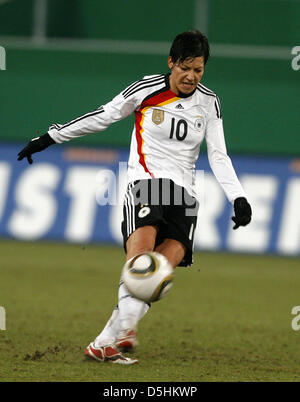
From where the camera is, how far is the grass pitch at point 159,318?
569 cm

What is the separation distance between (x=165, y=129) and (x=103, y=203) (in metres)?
6.83

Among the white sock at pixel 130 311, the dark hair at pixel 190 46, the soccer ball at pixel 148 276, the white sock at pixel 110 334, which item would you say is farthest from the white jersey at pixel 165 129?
the white sock at pixel 110 334

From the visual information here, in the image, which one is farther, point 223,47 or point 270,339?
point 223,47

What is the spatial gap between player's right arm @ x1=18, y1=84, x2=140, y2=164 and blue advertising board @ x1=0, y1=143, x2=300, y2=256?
6.57 meters

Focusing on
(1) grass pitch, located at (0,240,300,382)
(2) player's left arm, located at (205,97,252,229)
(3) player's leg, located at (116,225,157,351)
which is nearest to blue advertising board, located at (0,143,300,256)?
(1) grass pitch, located at (0,240,300,382)

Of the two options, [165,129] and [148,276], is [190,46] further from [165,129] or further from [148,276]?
[148,276]

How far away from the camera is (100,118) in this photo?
584cm

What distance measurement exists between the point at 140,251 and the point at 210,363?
116 centimetres

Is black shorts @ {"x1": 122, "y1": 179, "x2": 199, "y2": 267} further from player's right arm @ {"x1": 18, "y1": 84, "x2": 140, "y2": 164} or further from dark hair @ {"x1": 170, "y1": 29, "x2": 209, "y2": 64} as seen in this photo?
dark hair @ {"x1": 170, "y1": 29, "x2": 209, "y2": 64}

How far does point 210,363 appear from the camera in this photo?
6.06 meters

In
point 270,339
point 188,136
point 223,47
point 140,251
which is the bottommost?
point 270,339
